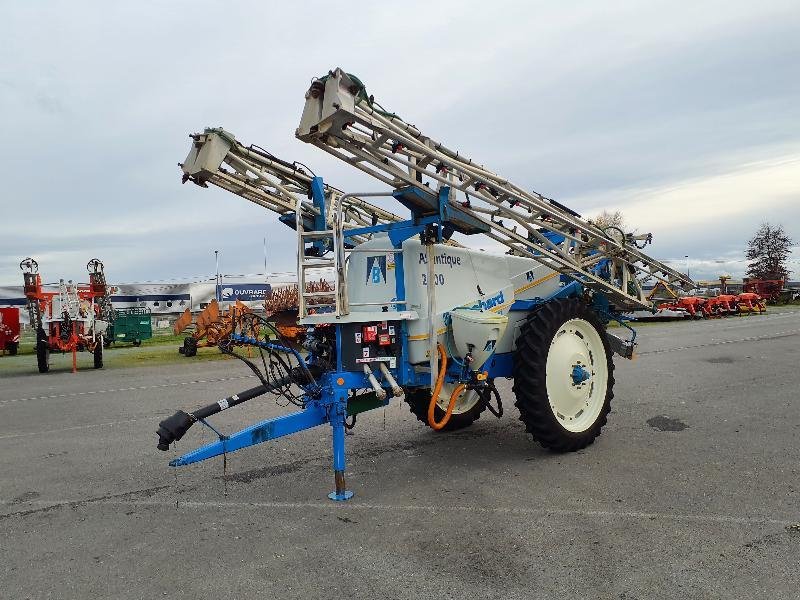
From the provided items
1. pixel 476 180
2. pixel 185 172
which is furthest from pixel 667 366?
pixel 185 172

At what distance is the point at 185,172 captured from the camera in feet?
19.0

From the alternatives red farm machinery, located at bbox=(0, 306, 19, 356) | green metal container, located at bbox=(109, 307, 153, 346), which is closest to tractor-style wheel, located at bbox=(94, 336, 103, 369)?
green metal container, located at bbox=(109, 307, 153, 346)

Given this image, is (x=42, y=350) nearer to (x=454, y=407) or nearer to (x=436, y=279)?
(x=454, y=407)

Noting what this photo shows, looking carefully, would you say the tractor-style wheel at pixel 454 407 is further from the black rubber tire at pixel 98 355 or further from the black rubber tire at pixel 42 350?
the black rubber tire at pixel 42 350

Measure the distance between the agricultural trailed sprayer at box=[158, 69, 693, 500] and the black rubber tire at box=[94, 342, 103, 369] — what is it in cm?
1155

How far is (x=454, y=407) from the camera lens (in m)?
6.91

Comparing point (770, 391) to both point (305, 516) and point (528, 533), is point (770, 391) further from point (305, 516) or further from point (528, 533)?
point (305, 516)

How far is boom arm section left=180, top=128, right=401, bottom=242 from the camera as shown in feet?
18.4

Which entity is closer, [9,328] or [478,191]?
[478,191]

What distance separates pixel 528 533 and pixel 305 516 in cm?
162

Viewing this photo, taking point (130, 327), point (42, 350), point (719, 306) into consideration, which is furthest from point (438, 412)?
point (719, 306)

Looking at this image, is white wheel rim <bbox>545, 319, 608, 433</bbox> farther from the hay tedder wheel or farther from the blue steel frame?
the hay tedder wheel

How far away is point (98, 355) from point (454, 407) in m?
12.3

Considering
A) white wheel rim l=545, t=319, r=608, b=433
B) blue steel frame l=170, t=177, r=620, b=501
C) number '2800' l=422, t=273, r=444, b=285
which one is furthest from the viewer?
white wheel rim l=545, t=319, r=608, b=433
